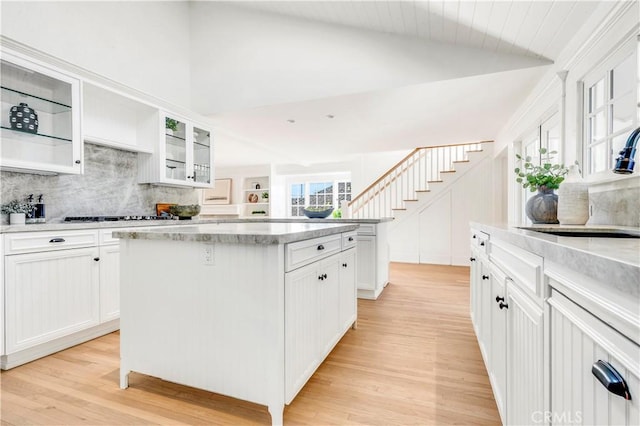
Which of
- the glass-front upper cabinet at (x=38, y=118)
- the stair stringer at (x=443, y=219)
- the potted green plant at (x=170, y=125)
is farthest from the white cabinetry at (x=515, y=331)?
the stair stringer at (x=443, y=219)

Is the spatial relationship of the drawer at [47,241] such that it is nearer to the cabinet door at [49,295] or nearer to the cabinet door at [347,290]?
the cabinet door at [49,295]

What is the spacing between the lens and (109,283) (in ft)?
8.42

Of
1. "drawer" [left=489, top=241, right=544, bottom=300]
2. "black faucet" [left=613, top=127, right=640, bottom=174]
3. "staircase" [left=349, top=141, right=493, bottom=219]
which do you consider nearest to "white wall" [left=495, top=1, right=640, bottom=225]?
"black faucet" [left=613, top=127, right=640, bottom=174]

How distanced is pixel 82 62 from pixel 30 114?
712 mm

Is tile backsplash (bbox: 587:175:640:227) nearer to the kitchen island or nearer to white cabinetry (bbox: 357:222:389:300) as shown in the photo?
the kitchen island

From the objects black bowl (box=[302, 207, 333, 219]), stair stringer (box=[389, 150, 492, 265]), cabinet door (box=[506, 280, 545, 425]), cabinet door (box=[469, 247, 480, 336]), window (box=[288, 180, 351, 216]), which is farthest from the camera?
window (box=[288, 180, 351, 216])

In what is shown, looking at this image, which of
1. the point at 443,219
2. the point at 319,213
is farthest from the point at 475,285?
the point at 443,219

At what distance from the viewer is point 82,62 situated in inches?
110

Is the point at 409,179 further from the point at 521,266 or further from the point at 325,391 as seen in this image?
the point at 521,266

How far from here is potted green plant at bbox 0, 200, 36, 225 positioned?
90.7 inches

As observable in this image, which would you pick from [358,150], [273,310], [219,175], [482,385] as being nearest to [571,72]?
[482,385]

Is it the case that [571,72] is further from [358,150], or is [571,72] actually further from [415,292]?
[358,150]

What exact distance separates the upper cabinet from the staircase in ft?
11.3

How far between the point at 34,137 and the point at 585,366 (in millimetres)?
3667
